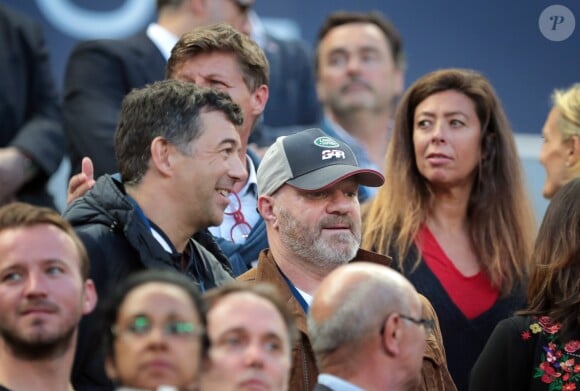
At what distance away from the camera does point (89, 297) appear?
3979 mm

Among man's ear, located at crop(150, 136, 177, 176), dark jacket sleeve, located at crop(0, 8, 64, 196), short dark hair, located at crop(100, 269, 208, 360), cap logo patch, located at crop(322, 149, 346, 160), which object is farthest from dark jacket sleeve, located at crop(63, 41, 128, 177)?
short dark hair, located at crop(100, 269, 208, 360)

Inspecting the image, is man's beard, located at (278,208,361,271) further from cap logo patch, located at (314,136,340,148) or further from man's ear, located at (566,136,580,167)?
man's ear, located at (566,136,580,167)

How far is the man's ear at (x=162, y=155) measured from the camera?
15.5 ft

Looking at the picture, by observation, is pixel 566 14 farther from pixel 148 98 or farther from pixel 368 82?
pixel 148 98

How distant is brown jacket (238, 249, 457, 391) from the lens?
15.2 feet

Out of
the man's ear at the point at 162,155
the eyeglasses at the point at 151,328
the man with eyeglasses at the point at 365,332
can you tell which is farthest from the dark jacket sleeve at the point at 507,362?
the eyeglasses at the point at 151,328

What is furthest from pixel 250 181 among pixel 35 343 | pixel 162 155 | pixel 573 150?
pixel 35 343

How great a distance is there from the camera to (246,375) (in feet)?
11.3

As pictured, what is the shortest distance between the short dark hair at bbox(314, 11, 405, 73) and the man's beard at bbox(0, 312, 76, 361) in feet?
14.7

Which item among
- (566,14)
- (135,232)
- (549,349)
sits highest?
(566,14)

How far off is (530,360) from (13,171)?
8.57ft

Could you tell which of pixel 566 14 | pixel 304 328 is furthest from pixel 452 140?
pixel 304 328

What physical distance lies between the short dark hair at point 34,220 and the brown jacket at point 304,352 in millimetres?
958

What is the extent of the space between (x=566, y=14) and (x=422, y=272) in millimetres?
1855
